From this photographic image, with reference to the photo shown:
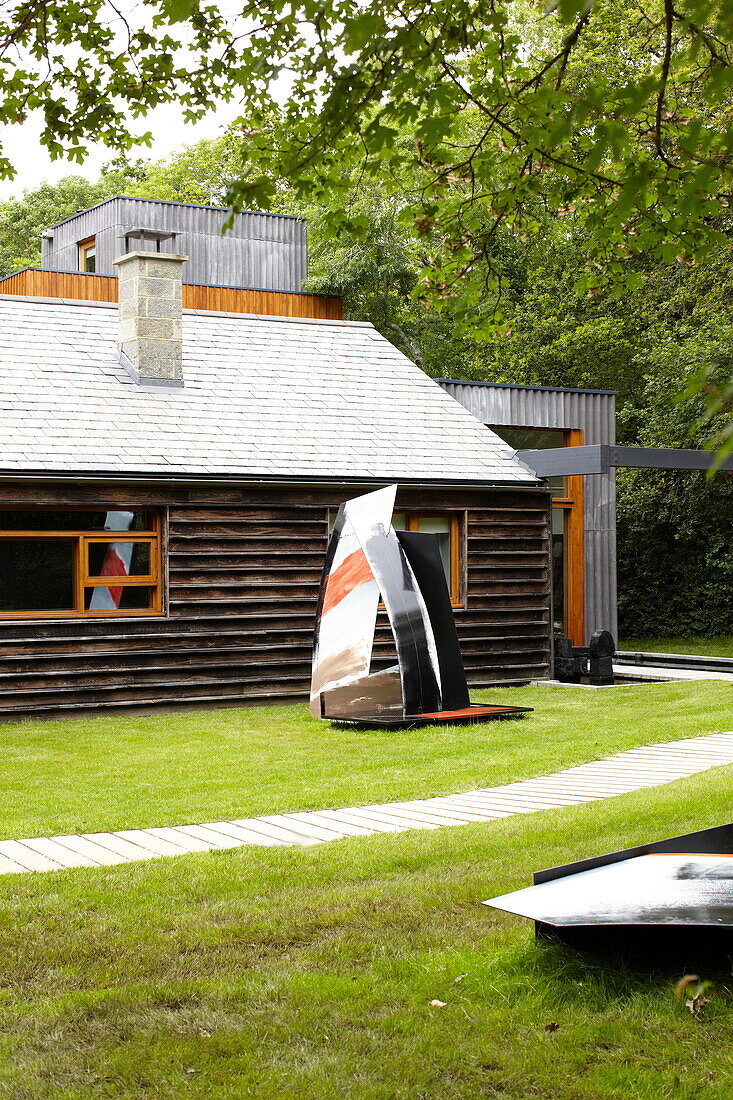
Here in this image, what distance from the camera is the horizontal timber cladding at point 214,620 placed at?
42.9ft

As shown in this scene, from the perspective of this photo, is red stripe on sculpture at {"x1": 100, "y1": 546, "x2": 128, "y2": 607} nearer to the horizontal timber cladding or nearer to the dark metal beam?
the horizontal timber cladding

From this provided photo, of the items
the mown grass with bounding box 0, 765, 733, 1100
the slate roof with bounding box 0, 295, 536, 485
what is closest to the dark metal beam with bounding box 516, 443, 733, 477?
the slate roof with bounding box 0, 295, 536, 485

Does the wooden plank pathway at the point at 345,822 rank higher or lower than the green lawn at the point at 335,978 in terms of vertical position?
lower

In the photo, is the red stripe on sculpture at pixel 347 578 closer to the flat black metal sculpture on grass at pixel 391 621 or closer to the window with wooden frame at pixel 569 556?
the flat black metal sculpture on grass at pixel 391 621

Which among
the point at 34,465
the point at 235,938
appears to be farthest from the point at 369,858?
the point at 34,465

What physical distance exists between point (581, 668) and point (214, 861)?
40.5 ft

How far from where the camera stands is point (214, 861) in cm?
570

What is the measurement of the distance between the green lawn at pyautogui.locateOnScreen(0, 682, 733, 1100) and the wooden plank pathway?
28 cm

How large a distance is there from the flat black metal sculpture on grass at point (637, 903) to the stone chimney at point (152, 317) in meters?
12.2

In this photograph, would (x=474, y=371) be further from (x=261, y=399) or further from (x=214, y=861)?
(x=214, y=861)

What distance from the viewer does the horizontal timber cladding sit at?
13062mm

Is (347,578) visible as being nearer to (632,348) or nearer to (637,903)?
(637,903)

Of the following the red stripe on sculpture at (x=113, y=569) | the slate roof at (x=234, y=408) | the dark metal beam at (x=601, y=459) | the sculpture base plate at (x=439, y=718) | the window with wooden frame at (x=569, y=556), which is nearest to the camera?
the sculpture base plate at (x=439, y=718)

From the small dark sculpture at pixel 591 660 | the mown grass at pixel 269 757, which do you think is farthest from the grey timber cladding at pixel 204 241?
the mown grass at pixel 269 757
